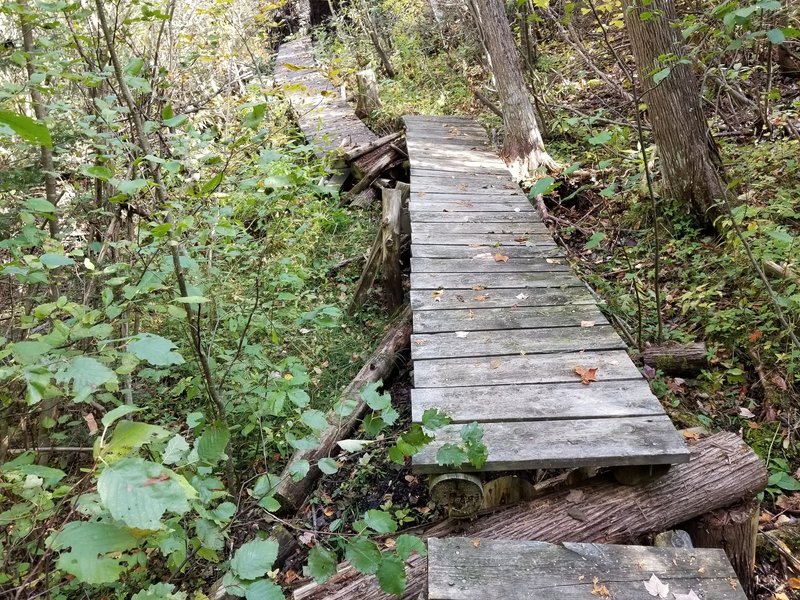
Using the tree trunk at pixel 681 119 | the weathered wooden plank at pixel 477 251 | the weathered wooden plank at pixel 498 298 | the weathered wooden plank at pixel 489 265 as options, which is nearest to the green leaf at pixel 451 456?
the weathered wooden plank at pixel 498 298

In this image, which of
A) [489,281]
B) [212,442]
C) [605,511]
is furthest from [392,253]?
[212,442]

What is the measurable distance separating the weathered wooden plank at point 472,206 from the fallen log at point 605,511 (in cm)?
374

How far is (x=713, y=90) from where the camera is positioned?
22.1ft

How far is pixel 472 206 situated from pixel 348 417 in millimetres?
3175

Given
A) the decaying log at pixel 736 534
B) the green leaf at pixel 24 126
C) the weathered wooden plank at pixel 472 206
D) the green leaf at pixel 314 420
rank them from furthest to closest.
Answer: the weathered wooden plank at pixel 472 206 < the decaying log at pixel 736 534 < the green leaf at pixel 314 420 < the green leaf at pixel 24 126

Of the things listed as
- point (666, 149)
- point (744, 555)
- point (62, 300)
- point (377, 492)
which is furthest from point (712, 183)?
point (62, 300)

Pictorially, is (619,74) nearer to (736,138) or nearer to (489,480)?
(736,138)

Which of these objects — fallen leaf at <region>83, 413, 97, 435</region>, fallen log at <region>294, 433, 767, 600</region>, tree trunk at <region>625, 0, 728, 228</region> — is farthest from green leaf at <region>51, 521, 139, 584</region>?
tree trunk at <region>625, 0, 728, 228</region>

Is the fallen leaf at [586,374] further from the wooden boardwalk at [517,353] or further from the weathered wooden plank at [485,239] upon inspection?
the weathered wooden plank at [485,239]

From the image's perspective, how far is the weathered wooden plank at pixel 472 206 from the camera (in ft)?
20.0

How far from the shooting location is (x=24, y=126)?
89cm

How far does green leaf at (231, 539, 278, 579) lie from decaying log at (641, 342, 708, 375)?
340cm

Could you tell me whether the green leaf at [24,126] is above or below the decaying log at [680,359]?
above

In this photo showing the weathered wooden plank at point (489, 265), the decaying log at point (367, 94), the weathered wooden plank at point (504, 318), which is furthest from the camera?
the decaying log at point (367, 94)
